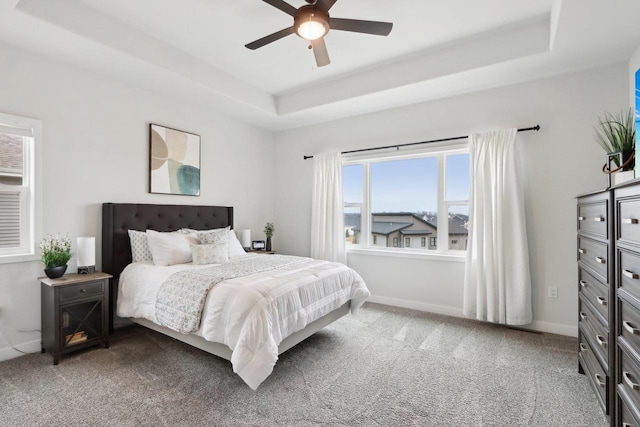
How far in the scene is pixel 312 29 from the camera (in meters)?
2.29

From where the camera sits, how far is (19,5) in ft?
7.34

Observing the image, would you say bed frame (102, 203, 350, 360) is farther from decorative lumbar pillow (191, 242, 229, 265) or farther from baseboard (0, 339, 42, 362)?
decorative lumbar pillow (191, 242, 229, 265)

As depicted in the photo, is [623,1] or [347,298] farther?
[347,298]

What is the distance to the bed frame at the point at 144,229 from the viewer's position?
8.29ft

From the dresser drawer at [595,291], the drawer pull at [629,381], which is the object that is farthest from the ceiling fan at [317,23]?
the drawer pull at [629,381]

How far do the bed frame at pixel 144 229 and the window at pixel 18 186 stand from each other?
57 cm

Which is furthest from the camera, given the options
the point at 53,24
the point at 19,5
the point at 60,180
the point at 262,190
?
the point at 262,190

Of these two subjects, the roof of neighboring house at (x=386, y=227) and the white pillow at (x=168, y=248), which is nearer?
the white pillow at (x=168, y=248)

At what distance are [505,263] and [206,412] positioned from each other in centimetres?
308

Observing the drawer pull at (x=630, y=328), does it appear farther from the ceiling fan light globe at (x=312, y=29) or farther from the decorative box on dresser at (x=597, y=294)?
the ceiling fan light globe at (x=312, y=29)

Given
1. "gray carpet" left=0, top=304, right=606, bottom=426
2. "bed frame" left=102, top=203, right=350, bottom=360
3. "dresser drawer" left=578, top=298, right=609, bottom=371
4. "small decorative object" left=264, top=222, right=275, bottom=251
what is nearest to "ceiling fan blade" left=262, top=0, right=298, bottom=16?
"bed frame" left=102, top=203, right=350, bottom=360

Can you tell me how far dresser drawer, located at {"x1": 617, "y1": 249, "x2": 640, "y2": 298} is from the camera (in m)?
1.40

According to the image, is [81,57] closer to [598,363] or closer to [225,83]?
[225,83]

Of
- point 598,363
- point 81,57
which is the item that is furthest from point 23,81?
point 598,363
